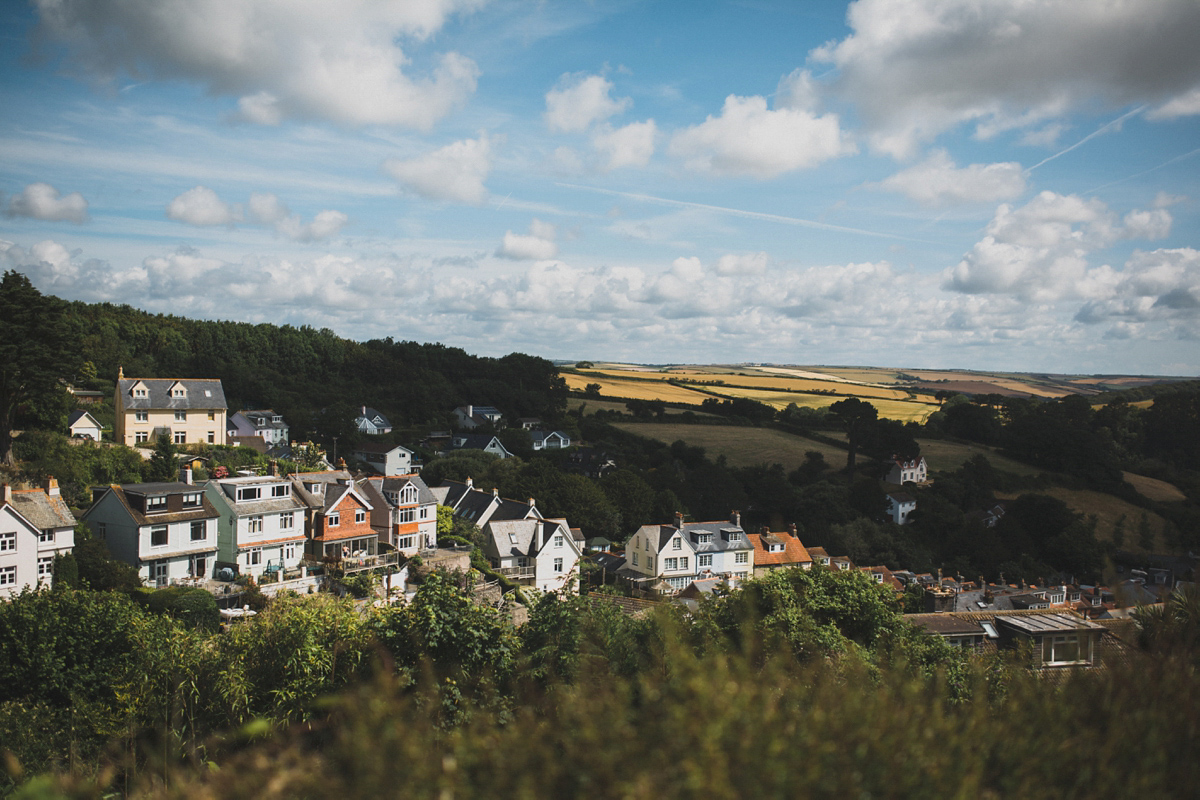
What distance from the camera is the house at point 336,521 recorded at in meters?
31.0

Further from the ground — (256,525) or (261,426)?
(261,426)

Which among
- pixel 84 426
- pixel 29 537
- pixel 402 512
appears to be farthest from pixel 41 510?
pixel 84 426

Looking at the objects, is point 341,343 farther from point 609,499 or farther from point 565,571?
point 565,571

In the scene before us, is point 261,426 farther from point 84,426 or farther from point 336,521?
point 336,521

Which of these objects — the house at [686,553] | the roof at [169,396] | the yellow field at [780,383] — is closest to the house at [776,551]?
the house at [686,553]

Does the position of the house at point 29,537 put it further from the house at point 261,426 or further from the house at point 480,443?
the house at point 480,443

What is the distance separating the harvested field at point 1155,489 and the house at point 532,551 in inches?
2253

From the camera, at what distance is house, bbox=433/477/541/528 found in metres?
42.8

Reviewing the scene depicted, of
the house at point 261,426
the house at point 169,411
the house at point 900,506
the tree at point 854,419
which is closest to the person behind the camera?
the house at point 169,411

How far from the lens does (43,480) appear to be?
27844mm

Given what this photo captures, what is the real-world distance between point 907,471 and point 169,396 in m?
61.9

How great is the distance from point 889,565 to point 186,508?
46.1 meters

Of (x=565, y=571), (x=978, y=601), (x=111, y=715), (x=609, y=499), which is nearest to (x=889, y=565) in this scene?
(x=978, y=601)

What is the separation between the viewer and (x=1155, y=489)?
218 feet
